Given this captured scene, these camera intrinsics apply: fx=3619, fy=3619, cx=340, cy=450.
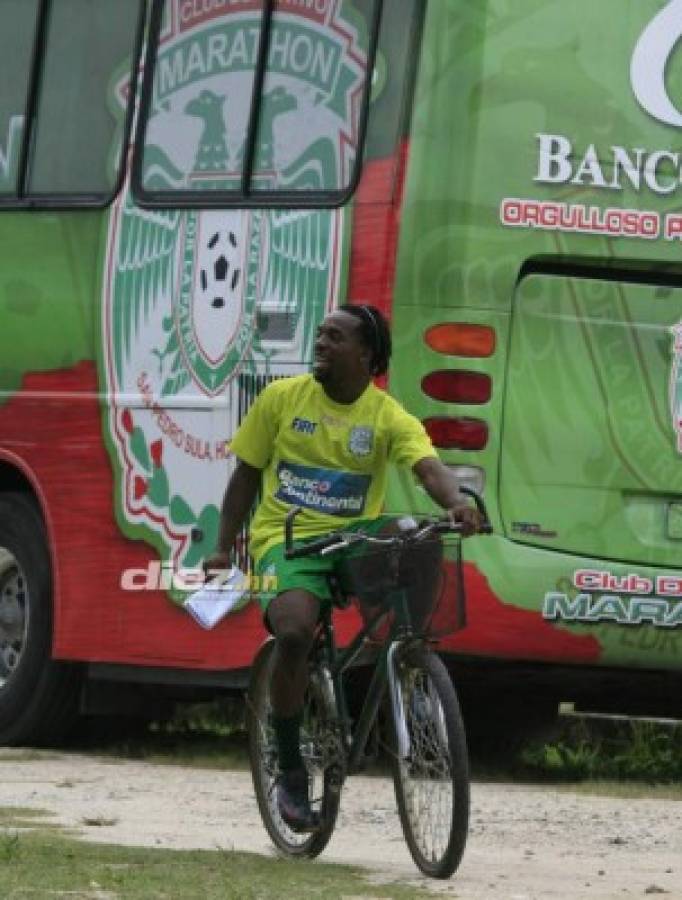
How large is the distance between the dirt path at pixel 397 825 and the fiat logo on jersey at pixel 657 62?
242 cm

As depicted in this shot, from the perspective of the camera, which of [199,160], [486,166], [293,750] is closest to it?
[293,750]

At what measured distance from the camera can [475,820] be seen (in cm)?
1143

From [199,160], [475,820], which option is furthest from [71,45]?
[475,820]

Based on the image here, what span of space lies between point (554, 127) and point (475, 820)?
2607mm

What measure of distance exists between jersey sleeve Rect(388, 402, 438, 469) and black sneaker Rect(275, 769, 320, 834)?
37.5 inches

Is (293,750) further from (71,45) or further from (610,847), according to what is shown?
(71,45)

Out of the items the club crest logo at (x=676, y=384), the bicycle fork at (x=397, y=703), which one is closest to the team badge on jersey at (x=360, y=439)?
the bicycle fork at (x=397, y=703)

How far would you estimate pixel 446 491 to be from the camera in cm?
958

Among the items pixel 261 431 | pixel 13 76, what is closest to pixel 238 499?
pixel 261 431

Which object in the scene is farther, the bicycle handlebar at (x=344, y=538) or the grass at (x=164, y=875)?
the bicycle handlebar at (x=344, y=538)

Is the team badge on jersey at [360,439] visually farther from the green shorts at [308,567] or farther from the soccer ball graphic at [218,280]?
the soccer ball graphic at [218,280]

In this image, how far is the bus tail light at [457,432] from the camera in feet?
41.3

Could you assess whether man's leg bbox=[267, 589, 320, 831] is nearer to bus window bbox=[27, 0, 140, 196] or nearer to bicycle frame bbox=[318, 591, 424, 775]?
bicycle frame bbox=[318, 591, 424, 775]

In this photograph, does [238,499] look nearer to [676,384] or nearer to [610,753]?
[676,384]
